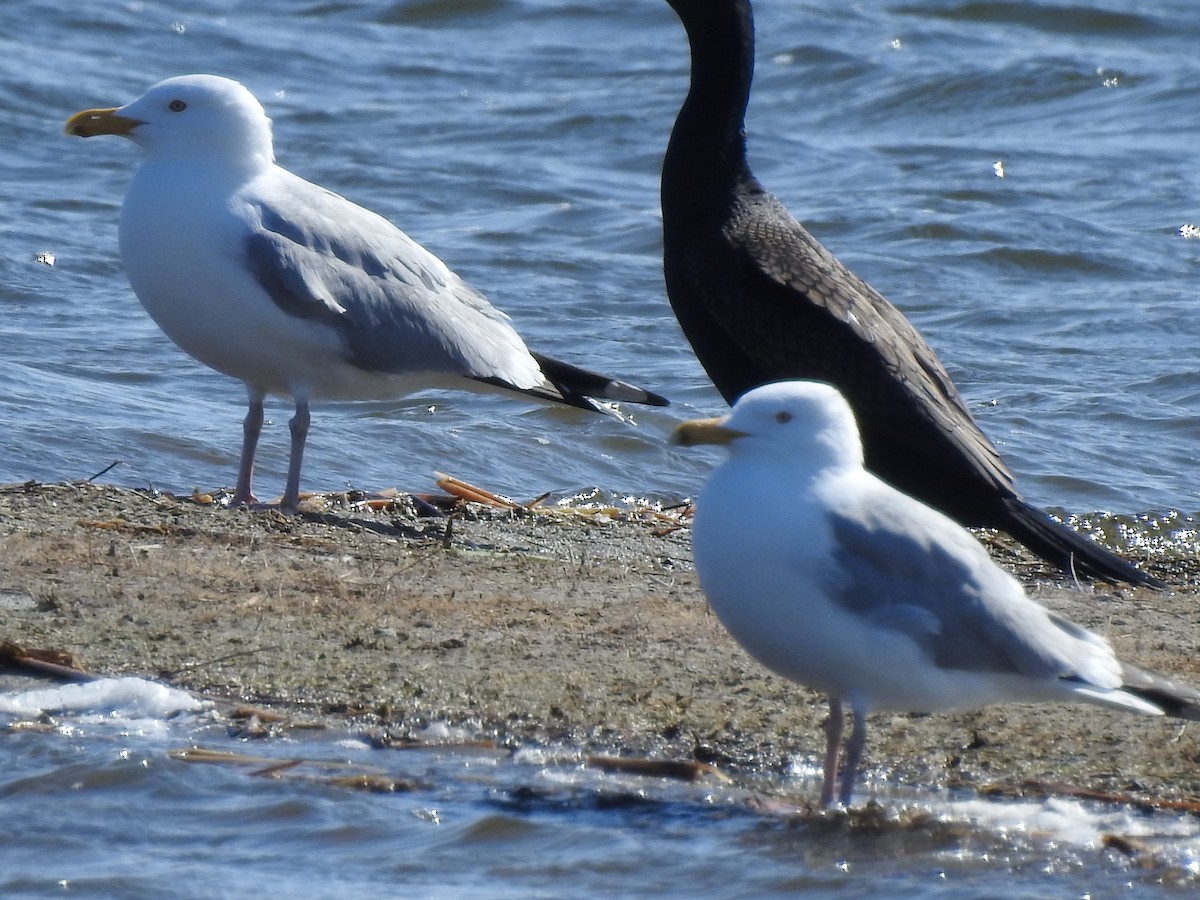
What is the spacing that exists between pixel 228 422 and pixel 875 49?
10.8m

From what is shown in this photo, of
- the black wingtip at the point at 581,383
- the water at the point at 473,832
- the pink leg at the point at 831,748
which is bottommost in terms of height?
the water at the point at 473,832

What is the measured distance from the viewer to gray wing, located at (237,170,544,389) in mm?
6980

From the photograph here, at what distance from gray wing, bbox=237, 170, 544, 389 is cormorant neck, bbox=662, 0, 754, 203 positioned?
38.3 inches

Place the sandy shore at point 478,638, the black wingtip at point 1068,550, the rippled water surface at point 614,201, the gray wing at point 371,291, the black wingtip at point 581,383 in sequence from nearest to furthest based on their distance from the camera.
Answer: the sandy shore at point 478,638
the black wingtip at point 1068,550
the gray wing at point 371,291
the black wingtip at point 581,383
the rippled water surface at point 614,201

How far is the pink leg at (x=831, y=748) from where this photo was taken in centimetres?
445

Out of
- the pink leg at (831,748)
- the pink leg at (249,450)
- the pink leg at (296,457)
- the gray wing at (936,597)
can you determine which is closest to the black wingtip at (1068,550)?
the gray wing at (936,597)

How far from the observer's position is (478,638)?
550 centimetres

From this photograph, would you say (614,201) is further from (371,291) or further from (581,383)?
(371,291)

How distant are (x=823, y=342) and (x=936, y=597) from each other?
2.63 metres

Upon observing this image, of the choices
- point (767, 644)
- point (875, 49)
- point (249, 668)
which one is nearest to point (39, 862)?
point (249, 668)

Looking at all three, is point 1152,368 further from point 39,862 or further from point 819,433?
point 39,862

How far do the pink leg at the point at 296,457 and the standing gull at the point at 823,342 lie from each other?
4.95 feet

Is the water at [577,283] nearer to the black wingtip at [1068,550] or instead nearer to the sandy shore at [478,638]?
the sandy shore at [478,638]

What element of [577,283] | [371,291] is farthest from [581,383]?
[577,283]
